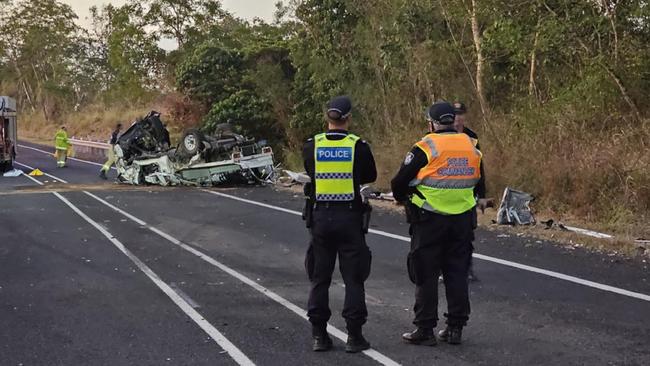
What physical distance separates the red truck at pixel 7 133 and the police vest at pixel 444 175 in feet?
76.5

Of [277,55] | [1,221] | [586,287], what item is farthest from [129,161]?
[586,287]

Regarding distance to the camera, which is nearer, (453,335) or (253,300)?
(453,335)

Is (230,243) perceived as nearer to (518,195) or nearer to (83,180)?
(518,195)

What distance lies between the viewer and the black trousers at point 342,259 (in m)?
5.00

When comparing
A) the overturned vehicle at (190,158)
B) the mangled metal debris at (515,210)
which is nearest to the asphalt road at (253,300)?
the mangled metal debris at (515,210)

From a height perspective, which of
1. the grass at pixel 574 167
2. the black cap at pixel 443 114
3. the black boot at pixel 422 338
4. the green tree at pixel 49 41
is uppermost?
the green tree at pixel 49 41

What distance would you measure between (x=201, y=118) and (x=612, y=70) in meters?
19.6

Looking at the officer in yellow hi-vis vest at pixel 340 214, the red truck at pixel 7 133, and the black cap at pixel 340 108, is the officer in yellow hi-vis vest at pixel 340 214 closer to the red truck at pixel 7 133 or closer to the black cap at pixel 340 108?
the black cap at pixel 340 108

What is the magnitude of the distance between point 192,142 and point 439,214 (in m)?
13.6

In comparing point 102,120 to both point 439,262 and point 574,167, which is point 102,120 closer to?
point 574,167

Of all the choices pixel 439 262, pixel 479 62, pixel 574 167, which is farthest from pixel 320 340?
pixel 479 62

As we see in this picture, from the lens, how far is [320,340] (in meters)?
5.13

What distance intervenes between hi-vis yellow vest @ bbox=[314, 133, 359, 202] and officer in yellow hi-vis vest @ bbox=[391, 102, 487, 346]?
0.46 meters

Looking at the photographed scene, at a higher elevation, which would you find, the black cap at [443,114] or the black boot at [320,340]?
the black cap at [443,114]
